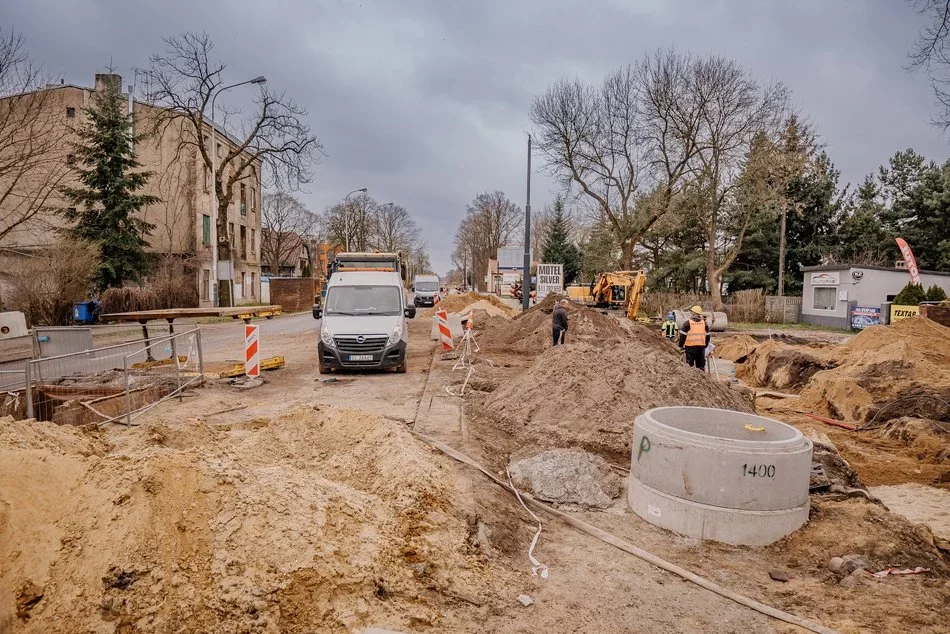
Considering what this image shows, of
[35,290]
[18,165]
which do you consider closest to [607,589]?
[18,165]

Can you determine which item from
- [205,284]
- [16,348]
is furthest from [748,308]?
[205,284]

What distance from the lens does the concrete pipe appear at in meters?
5.09

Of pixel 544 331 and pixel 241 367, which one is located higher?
pixel 544 331

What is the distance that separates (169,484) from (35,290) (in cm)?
2117

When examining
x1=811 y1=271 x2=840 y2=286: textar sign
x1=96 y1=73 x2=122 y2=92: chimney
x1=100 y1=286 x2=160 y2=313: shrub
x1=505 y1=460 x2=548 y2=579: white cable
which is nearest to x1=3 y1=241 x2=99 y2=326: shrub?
x1=100 y1=286 x2=160 y2=313: shrub

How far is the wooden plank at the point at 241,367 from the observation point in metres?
12.5

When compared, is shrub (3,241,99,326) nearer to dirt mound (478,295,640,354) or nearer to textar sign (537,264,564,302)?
dirt mound (478,295,640,354)

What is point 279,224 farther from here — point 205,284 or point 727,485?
point 727,485

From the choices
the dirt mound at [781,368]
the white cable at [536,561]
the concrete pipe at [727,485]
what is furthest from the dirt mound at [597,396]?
the dirt mound at [781,368]

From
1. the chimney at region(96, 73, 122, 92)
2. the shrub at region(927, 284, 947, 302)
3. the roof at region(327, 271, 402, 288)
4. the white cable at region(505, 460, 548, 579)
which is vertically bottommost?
the white cable at region(505, 460, 548, 579)

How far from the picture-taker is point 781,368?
576 inches

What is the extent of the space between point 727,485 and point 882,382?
8.81 metres

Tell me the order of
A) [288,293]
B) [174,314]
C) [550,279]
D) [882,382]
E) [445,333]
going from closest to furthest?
[882,382]
[174,314]
[445,333]
[288,293]
[550,279]

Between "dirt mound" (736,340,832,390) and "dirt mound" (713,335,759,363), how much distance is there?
54.1 inches
